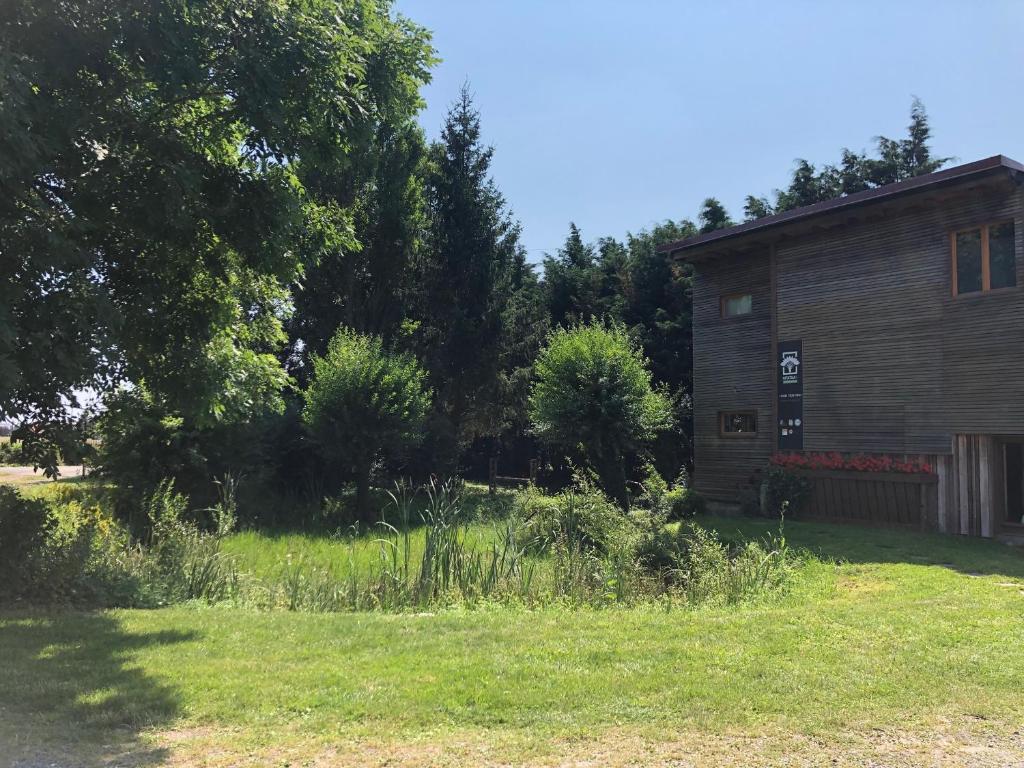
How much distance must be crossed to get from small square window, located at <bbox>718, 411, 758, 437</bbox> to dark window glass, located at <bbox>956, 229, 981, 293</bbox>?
6273 millimetres

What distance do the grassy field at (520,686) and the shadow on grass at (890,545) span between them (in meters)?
4.02

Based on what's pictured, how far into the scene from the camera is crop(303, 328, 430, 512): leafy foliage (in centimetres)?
1939

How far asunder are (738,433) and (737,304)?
3828 mm

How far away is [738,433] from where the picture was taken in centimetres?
2116

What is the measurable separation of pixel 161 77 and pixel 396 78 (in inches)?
111

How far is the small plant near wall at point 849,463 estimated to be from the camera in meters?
16.7

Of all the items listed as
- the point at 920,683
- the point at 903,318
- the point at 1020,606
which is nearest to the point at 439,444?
the point at 903,318

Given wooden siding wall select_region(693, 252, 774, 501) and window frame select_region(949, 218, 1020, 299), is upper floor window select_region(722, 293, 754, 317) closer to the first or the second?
wooden siding wall select_region(693, 252, 774, 501)

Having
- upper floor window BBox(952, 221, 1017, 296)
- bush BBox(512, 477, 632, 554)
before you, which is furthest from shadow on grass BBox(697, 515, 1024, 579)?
upper floor window BBox(952, 221, 1017, 296)

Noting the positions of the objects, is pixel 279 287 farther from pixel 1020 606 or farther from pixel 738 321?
pixel 738 321

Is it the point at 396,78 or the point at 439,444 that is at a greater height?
the point at 396,78

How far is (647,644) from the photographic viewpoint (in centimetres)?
630

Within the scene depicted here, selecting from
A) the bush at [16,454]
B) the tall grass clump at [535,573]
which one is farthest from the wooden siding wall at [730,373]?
the bush at [16,454]

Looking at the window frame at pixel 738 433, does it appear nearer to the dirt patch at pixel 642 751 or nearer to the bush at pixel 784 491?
the bush at pixel 784 491
